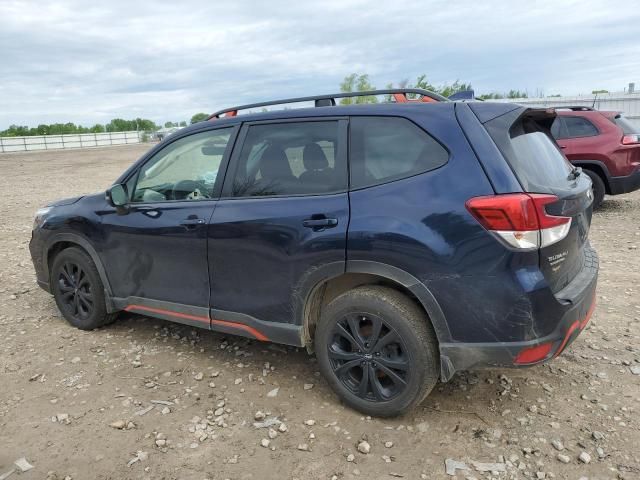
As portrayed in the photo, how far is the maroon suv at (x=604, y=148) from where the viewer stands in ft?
27.8

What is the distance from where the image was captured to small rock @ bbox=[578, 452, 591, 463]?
105 inches

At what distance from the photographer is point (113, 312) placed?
176 inches

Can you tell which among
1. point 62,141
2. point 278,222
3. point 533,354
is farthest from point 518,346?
point 62,141

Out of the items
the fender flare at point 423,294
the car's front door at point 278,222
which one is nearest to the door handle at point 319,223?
the car's front door at point 278,222

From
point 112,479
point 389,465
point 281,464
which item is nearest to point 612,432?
point 389,465

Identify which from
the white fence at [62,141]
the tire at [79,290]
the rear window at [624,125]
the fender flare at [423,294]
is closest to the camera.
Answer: the fender flare at [423,294]

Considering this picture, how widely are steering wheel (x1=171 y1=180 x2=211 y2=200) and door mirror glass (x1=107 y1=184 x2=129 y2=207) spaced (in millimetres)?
424

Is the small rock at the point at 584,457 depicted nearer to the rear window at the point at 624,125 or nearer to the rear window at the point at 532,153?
the rear window at the point at 532,153

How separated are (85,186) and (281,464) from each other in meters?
14.9

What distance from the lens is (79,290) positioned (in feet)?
14.8

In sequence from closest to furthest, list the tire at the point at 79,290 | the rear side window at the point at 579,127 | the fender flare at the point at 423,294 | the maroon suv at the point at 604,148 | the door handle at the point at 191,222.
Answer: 1. the fender flare at the point at 423,294
2. the door handle at the point at 191,222
3. the tire at the point at 79,290
4. the maroon suv at the point at 604,148
5. the rear side window at the point at 579,127

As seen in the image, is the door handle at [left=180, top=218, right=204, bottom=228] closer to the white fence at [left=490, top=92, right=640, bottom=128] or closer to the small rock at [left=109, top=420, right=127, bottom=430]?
the small rock at [left=109, top=420, right=127, bottom=430]

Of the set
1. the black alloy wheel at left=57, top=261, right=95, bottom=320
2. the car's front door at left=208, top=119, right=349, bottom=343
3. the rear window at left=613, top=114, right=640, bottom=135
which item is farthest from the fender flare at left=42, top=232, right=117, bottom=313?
the rear window at left=613, top=114, right=640, bottom=135

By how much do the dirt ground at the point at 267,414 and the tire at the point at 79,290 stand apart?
137 millimetres
